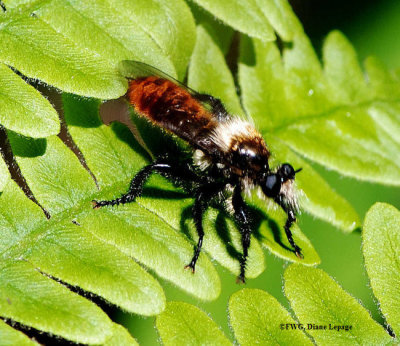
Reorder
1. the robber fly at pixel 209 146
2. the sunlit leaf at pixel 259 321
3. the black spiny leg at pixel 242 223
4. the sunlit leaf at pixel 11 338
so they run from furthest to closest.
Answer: the robber fly at pixel 209 146 < the black spiny leg at pixel 242 223 < the sunlit leaf at pixel 259 321 < the sunlit leaf at pixel 11 338

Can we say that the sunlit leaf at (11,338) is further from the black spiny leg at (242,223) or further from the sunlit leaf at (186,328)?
the black spiny leg at (242,223)

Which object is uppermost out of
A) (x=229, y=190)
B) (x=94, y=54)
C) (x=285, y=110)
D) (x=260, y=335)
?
(x=94, y=54)

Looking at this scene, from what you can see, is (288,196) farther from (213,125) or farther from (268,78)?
(268,78)

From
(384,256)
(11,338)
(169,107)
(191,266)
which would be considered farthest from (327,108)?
(11,338)

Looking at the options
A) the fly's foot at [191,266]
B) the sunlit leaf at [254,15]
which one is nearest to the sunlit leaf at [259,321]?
the fly's foot at [191,266]

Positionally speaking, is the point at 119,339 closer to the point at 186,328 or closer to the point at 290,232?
the point at 186,328

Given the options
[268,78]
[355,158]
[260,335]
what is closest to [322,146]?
[355,158]
